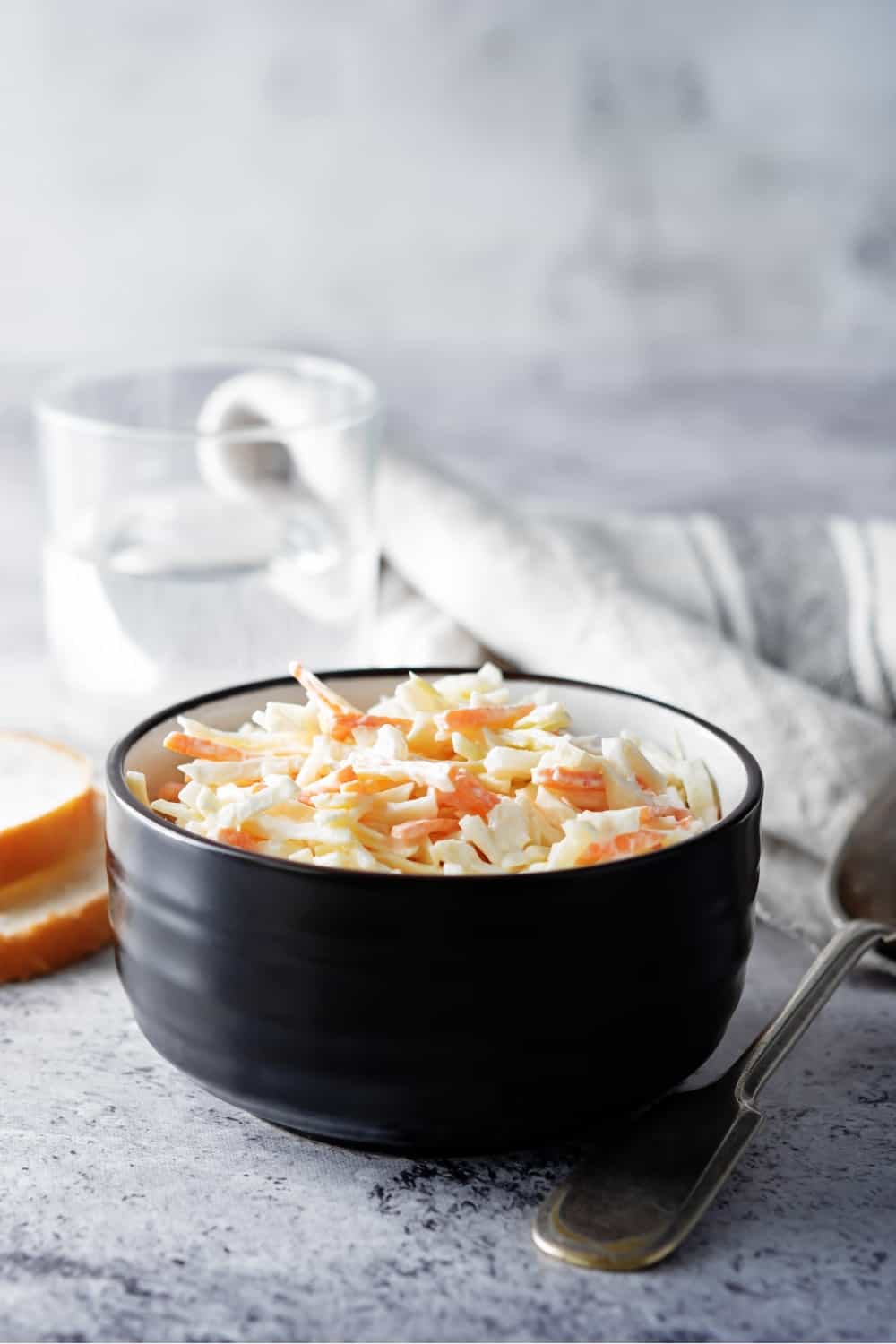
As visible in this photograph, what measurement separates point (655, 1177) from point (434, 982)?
179 millimetres

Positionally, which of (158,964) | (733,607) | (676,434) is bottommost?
(676,434)

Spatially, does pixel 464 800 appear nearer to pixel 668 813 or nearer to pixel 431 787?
pixel 431 787

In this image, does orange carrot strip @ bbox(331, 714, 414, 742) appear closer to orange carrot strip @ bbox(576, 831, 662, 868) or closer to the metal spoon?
orange carrot strip @ bbox(576, 831, 662, 868)

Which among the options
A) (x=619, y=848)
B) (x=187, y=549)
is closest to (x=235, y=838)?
(x=619, y=848)

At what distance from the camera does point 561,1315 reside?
2.82 ft

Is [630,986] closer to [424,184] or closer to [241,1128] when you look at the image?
[241,1128]

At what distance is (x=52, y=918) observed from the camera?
1.28 metres

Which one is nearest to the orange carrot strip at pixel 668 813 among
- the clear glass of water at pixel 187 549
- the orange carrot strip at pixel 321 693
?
the orange carrot strip at pixel 321 693

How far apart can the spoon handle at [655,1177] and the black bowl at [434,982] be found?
3cm

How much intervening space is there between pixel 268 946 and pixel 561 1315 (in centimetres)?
26

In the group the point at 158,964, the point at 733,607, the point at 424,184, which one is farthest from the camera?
the point at 424,184

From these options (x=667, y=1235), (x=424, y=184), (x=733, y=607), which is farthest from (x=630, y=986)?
(x=424, y=184)

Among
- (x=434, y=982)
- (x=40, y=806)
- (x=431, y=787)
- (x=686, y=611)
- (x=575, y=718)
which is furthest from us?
(x=686, y=611)

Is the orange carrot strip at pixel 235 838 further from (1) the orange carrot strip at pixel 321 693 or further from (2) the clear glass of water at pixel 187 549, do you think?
(2) the clear glass of water at pixel 187 549
